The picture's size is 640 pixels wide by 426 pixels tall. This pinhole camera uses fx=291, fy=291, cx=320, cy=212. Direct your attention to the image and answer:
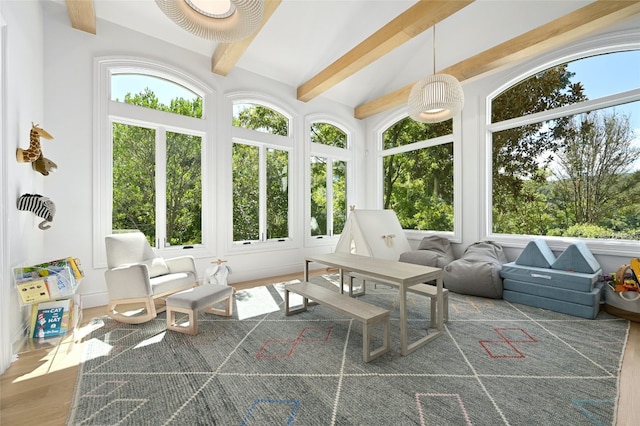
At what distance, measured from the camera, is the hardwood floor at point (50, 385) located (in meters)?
1.56

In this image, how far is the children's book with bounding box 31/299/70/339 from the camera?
2.43 m

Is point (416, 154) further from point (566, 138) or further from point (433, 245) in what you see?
point (566, 138)

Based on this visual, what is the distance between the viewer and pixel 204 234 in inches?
168

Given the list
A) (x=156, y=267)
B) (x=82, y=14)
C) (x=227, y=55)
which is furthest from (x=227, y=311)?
(x=82, y=14)

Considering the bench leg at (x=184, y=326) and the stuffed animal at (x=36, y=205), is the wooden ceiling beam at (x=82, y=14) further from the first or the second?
the bench leg at (x=184, y=326)

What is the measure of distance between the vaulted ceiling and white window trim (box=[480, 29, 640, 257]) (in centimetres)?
19

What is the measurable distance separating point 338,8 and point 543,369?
4662 mm

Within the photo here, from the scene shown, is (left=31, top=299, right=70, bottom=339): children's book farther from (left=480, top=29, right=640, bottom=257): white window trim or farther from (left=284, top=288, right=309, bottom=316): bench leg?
(left=480, top=29, right=640, bottom=257): white window trim

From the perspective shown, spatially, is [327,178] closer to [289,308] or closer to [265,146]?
[265,146]

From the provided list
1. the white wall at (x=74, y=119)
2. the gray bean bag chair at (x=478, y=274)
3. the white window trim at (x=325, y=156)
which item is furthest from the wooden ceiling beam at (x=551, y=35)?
the white wall at (x=74, y=119)

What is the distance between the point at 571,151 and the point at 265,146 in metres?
4.48

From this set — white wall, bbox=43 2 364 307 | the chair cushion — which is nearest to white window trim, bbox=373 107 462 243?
white wall, bbox=43 2 364 307

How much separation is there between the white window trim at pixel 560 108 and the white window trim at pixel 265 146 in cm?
317

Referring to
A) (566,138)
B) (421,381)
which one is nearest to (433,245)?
(566,138)
